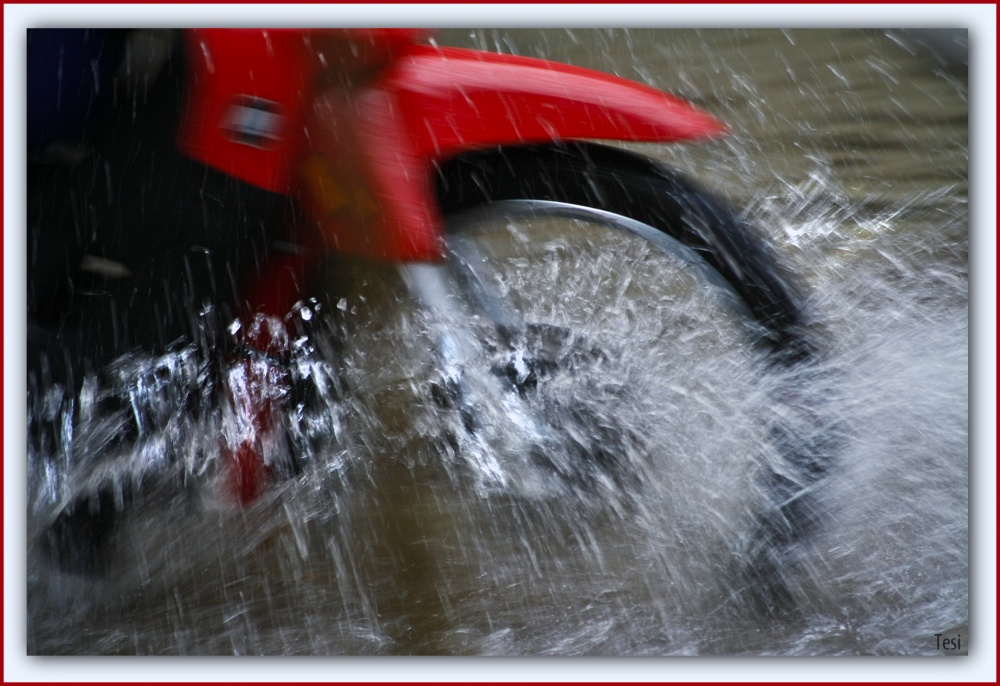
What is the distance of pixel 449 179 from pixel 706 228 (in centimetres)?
35

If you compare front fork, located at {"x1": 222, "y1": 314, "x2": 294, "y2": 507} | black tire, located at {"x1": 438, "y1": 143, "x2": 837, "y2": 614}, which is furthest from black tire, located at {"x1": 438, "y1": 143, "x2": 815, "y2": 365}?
front fork, located at {"x1": 222, "y1": 314, "x2": 294, "y2": 507}

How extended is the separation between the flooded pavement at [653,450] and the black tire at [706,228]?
0.02 meters

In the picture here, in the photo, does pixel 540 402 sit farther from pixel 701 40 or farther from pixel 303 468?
pixel 701 40

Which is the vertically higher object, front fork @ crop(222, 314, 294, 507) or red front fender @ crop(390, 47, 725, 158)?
red front fender @ crop(390, 47, 725, 158)

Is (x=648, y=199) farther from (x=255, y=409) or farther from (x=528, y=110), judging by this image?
(x=255, y=409)

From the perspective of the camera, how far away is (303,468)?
139cm

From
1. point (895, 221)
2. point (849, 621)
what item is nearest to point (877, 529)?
point (849, 621)

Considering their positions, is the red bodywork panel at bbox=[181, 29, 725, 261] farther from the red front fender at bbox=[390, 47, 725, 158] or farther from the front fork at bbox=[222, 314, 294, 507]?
the front fork at bbox=[222, 314, 294, 507]

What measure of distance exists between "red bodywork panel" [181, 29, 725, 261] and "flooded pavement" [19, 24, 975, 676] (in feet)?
0.14

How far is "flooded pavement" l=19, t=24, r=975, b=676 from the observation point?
4.47ft

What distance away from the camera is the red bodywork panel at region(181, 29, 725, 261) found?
4.48 ft

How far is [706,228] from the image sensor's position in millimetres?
1358

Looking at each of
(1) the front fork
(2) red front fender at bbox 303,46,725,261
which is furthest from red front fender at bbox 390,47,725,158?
(1) the front fork

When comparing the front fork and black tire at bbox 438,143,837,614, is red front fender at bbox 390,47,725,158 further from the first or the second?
the front fork
